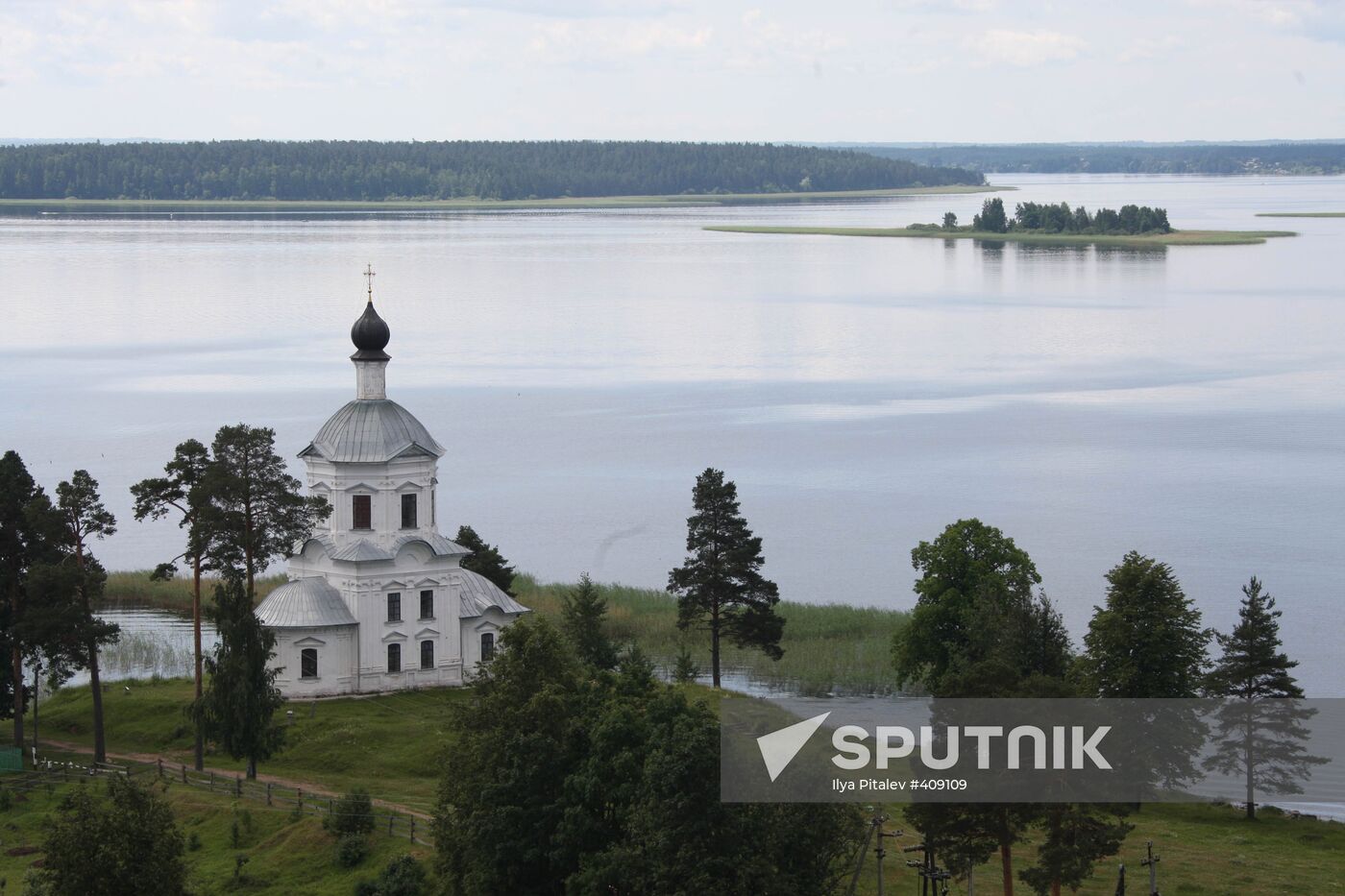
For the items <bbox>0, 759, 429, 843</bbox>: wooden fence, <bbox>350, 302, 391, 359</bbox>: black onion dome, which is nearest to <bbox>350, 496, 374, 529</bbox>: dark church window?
<bbox>350, 302, 391, 359</bbox>: black onion dome

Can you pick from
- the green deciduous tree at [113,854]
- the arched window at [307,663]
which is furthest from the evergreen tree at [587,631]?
the green deciduous tree at [113,854]

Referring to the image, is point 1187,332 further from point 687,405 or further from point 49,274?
point 49,274

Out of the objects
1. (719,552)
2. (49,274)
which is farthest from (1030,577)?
(49,274)

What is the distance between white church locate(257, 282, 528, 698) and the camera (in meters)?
44.3

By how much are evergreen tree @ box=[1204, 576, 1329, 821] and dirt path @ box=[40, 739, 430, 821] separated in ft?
52.2

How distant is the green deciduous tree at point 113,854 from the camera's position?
28141 mm

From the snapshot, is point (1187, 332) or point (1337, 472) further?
point (1187, 332)

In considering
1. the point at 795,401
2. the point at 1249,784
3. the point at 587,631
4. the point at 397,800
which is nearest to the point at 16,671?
the point at 397,800

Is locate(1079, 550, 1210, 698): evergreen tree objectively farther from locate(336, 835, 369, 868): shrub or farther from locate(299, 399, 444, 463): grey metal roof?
locate(299, 399, 444, 463): grey metal roof

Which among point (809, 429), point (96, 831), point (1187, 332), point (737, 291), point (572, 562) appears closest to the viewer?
point (96, 831)

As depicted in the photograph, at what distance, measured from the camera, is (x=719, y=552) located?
157 ft

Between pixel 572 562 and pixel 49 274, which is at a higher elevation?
pixel 49 274

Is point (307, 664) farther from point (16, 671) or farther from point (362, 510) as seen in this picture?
point (16, 671)

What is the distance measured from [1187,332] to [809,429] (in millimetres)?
46452
